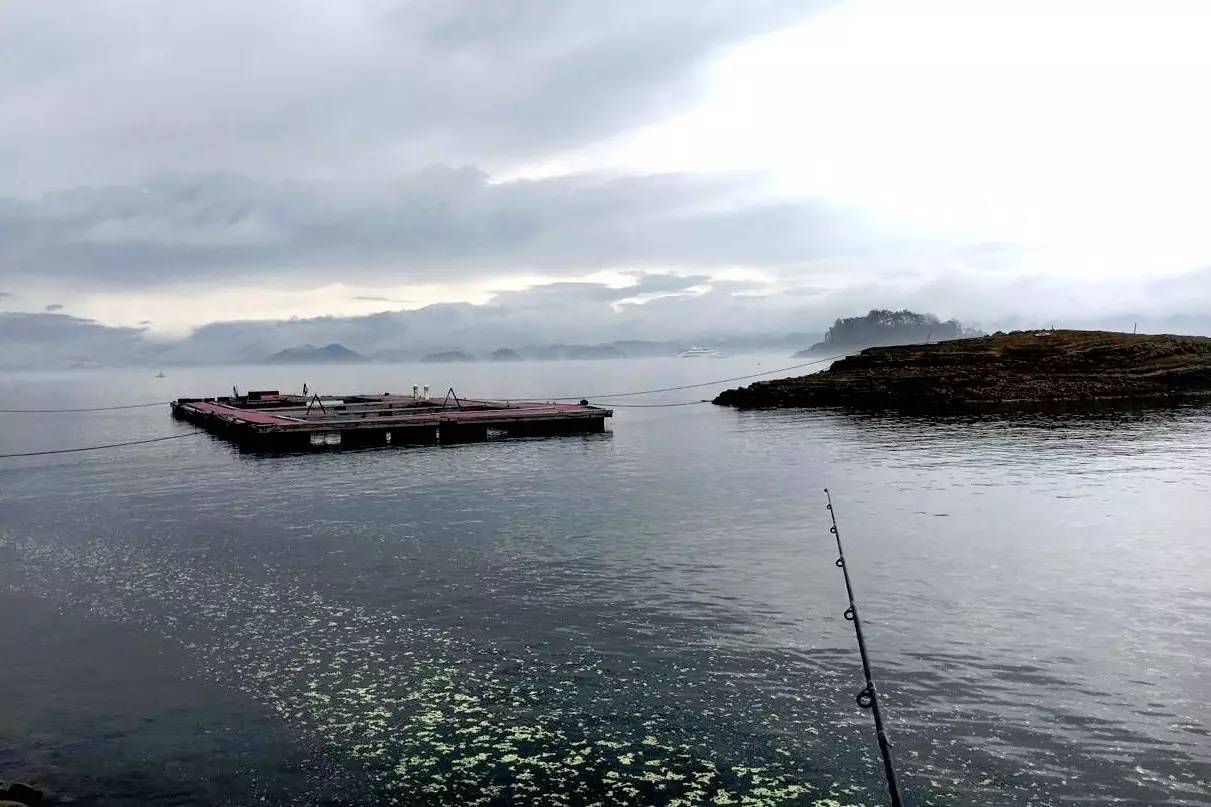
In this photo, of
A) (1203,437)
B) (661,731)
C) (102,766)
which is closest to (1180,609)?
(661,731)

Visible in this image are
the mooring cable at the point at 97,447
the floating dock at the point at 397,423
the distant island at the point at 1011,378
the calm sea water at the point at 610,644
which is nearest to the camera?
the calm sea water at the point at 610,644

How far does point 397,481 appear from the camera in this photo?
141ft

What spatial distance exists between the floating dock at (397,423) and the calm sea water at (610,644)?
2214cm

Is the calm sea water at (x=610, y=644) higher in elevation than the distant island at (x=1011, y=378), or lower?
lower

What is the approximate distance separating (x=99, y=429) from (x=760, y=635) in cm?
9371

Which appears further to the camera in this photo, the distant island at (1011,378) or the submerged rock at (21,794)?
the distant island at (1011,378)

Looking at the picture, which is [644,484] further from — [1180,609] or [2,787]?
[2,787]

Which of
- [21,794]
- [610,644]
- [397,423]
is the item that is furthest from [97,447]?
[610,644]

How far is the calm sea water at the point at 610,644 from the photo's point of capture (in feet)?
41.1

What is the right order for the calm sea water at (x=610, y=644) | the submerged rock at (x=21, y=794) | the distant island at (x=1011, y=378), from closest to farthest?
the submerged rock at (x=21, y=794)
the calm sea water at (x=610, y=644)
the distant island at (x=1011, y=378)

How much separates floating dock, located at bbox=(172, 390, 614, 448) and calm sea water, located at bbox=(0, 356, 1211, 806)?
22.1 meters

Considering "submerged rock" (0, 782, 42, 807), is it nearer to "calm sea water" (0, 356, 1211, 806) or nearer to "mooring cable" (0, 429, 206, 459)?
"calm sea water" (0, 356, 1211, 806)

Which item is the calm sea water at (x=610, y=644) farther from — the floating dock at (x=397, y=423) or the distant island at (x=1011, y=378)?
the distant island at (x=1011, y=378)

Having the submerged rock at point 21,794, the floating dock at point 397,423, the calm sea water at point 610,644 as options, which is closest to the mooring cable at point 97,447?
the floating dock at point 397,423
